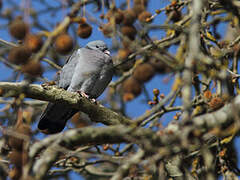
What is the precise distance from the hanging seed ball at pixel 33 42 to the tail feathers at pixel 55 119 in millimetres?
3277

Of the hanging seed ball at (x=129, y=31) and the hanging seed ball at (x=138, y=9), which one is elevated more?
the hanging seed ball at (x=138, y=9)

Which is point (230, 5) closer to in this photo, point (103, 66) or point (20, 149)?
point (20, 149)

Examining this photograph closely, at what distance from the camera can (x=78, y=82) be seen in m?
5.88

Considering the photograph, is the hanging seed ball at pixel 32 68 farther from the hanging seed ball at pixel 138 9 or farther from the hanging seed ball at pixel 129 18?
the hanging seed ball at pixel 138 9

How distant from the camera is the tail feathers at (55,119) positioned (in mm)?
5891

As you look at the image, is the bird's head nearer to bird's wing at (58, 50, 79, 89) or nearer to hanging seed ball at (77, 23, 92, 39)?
bird's wing at (58, 50, 79, 89)

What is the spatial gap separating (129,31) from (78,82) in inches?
119

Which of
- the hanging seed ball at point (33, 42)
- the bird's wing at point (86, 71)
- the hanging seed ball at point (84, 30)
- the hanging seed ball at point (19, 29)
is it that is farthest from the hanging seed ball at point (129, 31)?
the bird's wing at point (86, 71)

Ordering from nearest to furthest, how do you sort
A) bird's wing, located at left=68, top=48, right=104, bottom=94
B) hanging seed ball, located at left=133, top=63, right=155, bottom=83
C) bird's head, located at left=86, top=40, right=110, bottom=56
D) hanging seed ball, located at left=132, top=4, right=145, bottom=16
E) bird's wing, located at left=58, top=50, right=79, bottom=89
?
hanging seed ball, located at left=133, top=63, right=155, bottom=83
hanging seed ball, located at left=132, top=4, right=145, bottom=16
bird's wing, located at left=68, top=48, right=104, bottom=94
bird's wing, located at left=58, top=50, right=79, bottom=89
bird's head, located at left=86, top=40, right=110, bottom=56

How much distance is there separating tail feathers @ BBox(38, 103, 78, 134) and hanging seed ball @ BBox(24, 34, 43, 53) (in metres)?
3.28

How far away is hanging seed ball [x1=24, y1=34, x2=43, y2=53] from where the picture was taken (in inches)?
99.2

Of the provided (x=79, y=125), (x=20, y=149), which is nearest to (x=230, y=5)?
(x=20, y=149)

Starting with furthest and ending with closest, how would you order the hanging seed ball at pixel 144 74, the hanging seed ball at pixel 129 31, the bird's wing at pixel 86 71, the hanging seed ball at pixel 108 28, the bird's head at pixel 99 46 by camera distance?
1. the bird's head at pixel 99 46
2. the bird's wing at pixel 86 71
3. the hanging seed ball at pixel 129 31
4. the hanging seed ball at pixel 108 28
5. the hanging seed ball at pixel 144 74

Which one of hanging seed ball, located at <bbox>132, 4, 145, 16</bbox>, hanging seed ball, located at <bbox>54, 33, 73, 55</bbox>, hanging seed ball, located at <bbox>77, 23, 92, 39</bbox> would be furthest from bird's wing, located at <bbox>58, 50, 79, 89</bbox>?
hanging seed ball, located at <bbox>54, 33, 73, 55</bbox>
